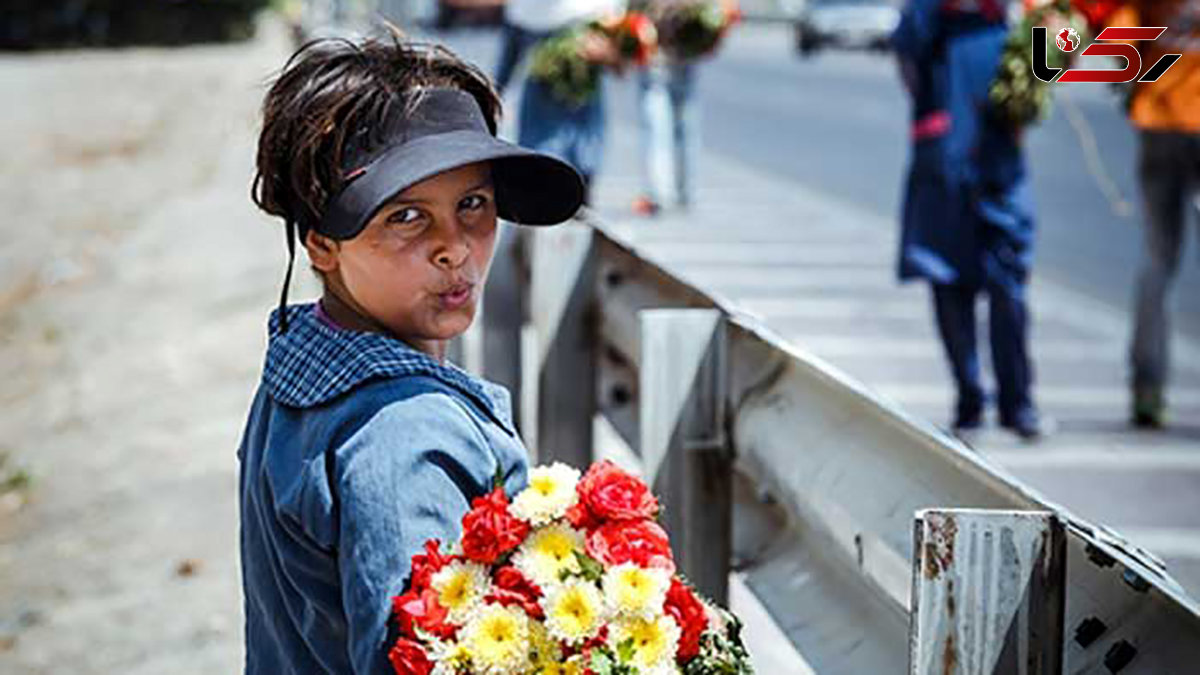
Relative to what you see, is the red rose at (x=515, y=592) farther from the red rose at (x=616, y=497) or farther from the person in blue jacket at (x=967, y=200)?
the person in blue jacket at (x=967, y=200)

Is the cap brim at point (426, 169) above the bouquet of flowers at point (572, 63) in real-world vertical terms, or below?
above

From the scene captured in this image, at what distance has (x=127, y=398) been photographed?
394 inches

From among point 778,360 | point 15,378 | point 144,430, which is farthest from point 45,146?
point 778,360

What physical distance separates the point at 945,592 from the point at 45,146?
25471mm

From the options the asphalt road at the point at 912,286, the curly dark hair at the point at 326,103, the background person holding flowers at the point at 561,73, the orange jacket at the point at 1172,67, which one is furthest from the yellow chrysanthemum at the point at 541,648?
the background person holding flowers at the point at 561,73

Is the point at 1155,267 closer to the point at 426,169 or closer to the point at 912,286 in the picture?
the point at 912,286

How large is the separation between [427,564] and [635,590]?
0.82 ft

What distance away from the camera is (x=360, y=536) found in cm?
245

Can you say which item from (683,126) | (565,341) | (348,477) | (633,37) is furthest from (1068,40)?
(683,126)

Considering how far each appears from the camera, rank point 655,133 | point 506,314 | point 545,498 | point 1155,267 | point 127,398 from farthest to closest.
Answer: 1. point 655,133
2. point 127,398
3. point 1155,267
4. point 506,314
5. point 545,498

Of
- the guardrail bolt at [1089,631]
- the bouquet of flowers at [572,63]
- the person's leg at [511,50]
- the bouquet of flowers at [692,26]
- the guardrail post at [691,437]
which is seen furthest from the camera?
the bouquet of flowers at [692,26]

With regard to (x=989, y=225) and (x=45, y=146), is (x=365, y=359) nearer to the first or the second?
(x=989, y=225)

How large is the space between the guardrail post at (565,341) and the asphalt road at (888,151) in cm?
272

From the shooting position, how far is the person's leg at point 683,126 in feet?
53.1
